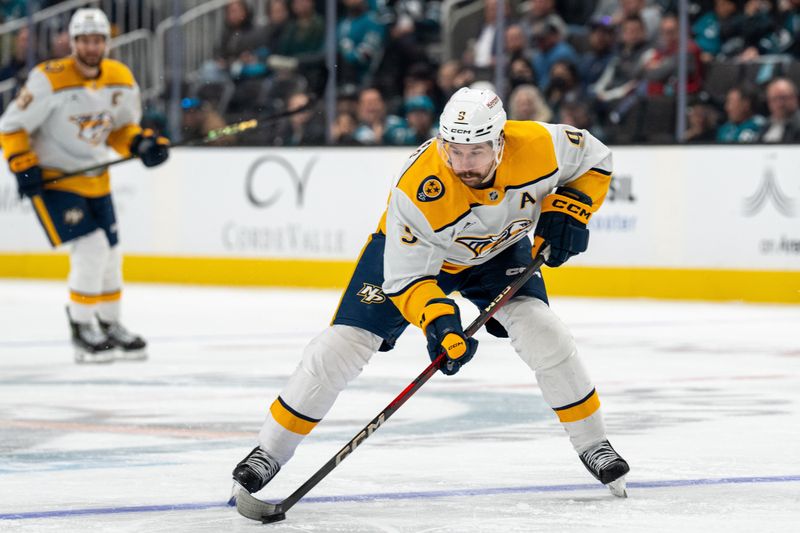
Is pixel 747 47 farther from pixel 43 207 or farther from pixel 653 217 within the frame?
pixel 43 207

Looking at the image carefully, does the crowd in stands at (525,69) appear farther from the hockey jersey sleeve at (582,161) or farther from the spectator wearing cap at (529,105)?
the hockey jersey sleeve at (582,161)

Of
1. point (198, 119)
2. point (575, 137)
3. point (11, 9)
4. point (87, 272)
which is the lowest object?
point (198, 119)

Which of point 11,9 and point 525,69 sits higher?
point 525,69

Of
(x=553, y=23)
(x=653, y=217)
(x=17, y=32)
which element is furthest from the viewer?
(x=17, y=32)

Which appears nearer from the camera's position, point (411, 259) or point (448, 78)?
point (411, 259)

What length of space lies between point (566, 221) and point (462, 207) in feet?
1.19

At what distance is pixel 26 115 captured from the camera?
7.21m

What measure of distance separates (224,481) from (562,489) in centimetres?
86

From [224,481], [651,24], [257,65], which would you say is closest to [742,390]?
[224,481]

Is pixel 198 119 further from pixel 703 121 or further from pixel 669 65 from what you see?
pixel 703 121

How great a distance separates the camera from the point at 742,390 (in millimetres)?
5867

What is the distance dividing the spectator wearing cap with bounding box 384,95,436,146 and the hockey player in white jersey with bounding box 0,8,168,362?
131 inches

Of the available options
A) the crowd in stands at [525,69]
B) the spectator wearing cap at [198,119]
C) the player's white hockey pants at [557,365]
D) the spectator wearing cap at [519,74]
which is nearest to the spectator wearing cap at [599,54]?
the crowd in stands at [525,69]

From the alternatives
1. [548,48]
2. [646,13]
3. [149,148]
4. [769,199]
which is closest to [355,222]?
[548,48]
